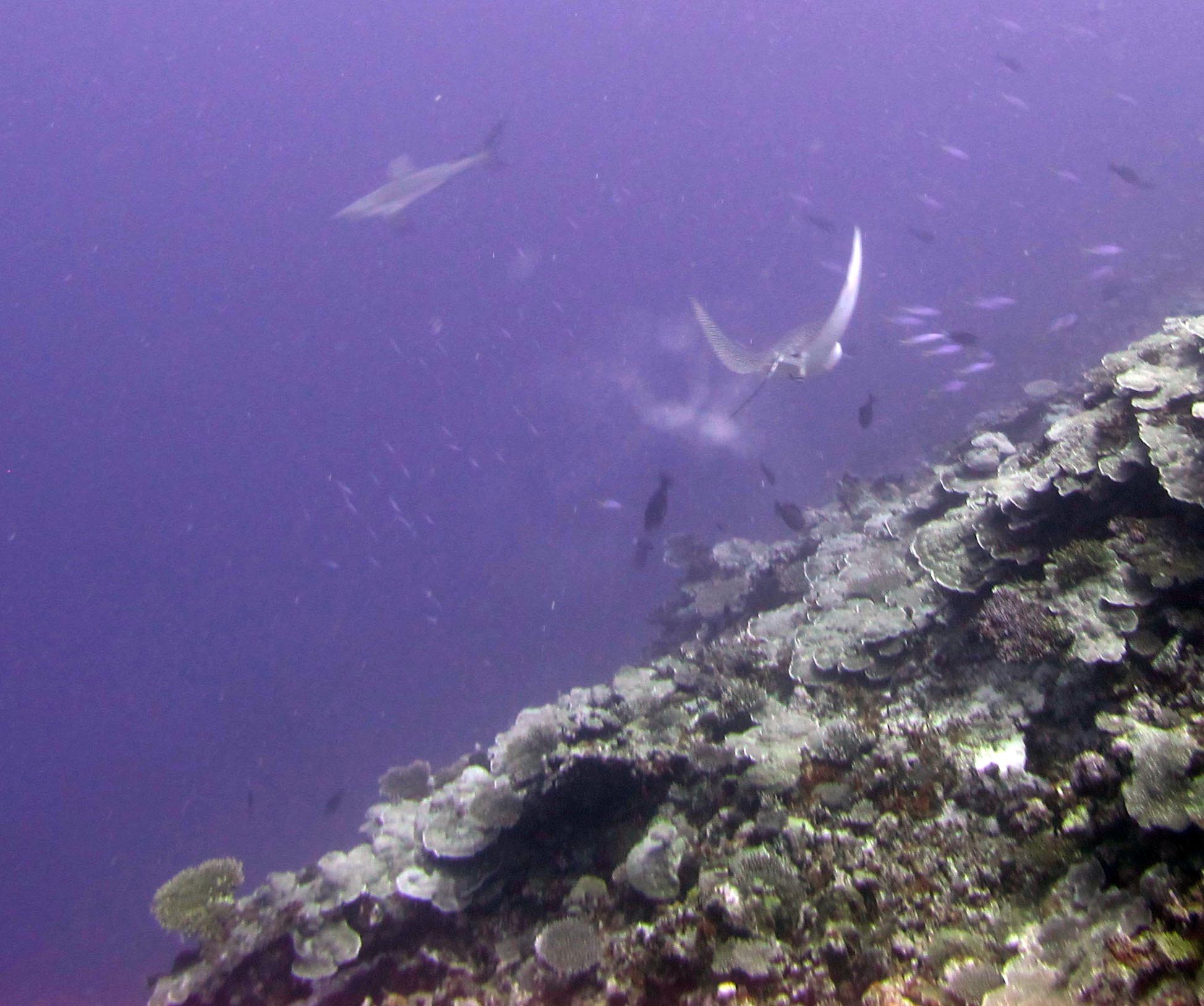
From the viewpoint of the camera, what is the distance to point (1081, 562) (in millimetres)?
3639

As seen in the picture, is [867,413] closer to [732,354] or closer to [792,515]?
[792,515]

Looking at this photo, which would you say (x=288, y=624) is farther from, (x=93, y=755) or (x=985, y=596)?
(x=985, y=596)

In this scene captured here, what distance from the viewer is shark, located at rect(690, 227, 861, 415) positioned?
5.73 m

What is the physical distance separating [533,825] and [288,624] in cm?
3872

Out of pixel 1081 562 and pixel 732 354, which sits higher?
pixel 1081 562

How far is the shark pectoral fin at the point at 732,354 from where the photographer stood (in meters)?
6.59

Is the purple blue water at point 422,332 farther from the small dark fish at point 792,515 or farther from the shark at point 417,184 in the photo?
the shark at point 417,184

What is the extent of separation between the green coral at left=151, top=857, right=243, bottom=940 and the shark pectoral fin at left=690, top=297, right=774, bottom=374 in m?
6.15

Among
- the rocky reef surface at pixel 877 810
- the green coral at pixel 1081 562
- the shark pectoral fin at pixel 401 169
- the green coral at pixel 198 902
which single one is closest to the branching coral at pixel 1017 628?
the rocky reef surface at pixel 877 810

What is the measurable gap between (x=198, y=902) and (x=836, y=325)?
6986 mm

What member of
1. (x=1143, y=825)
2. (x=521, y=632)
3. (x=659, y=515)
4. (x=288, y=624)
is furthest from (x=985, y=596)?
(x=288, y=624)

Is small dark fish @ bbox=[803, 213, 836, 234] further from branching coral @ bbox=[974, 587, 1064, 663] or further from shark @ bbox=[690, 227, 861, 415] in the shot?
branching coral @ bbox=[974, 587, 1064, 663]

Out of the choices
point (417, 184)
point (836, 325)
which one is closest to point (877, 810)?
point (836, 325)

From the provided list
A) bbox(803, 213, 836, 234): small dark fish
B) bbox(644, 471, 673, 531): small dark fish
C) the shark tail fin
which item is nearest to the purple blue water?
bbox(803, 213, 836, 234): small dark fish
